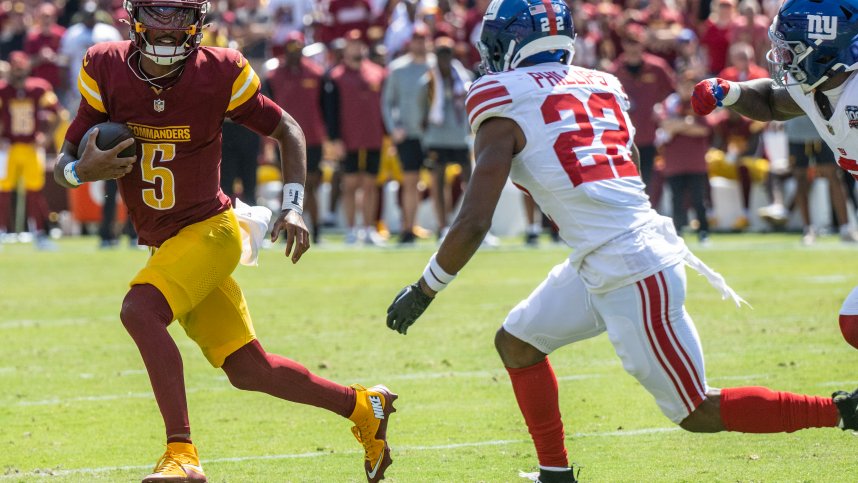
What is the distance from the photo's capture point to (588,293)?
4.45 m

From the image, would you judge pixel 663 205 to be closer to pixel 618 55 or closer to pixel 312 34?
pixel 618 55

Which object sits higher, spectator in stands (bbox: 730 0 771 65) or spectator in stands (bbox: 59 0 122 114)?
spectator in stands (bbox: 59 0 122 114)

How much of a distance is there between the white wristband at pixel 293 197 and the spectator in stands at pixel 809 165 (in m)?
9.55

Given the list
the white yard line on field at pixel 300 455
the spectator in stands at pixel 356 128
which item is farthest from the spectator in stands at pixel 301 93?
the white yard line on field at pixel 300 455

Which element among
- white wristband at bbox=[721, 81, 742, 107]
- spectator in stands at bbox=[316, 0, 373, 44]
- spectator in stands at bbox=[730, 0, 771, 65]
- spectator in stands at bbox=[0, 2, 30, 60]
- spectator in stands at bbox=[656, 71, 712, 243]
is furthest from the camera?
spectator in stands at bbox=[0, 2, 30, 60]

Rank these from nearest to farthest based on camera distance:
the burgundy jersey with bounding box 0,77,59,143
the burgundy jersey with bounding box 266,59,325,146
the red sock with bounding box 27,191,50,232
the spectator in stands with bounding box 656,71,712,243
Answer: the spectator in stands with bounding box 656,71,712,243, the red sock with bounding box 27,191,50,232, the burgundy jersey with bounding box 266,59,325,146, the burgundy jersey with bounding box 0,77,59,143

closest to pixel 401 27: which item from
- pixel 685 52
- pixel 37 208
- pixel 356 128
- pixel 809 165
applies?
pixel 356 128

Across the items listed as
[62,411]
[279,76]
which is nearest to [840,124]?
[62,411]

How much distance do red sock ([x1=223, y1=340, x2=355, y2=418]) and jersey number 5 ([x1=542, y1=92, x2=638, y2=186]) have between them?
1.25m

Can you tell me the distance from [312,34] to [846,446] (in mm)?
13563

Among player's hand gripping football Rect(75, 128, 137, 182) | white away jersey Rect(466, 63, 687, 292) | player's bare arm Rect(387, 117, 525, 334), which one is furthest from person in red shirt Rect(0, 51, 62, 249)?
white away jersey Rect(466, 63, 687, 292)

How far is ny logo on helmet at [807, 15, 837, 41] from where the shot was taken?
4.53 metres

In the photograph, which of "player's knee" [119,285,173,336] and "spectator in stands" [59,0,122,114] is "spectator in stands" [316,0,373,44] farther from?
"player's knee" [119,285,173,336]

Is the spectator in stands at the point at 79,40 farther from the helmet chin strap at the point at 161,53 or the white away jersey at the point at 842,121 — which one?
the white away jersey at the point at 842,121
